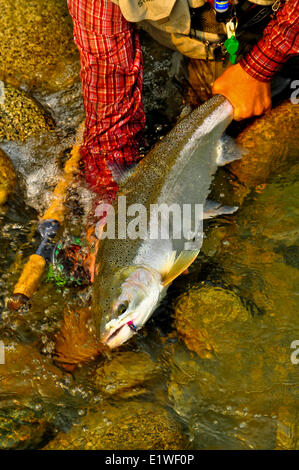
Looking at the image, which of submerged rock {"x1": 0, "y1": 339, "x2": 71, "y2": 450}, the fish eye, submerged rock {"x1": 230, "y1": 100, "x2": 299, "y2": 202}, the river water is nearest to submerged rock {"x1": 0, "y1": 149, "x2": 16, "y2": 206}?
the river water

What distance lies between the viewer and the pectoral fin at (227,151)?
3561 millimetres

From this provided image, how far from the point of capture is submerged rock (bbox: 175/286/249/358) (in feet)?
10.00

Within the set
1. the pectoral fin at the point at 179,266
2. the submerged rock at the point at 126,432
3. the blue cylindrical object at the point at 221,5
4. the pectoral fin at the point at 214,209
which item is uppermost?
the blue cylindrical object at the point at 221,5

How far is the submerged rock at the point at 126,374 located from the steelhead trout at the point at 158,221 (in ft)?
0.73

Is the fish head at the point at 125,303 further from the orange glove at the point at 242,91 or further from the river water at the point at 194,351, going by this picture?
the orange glove at the point at 242,91

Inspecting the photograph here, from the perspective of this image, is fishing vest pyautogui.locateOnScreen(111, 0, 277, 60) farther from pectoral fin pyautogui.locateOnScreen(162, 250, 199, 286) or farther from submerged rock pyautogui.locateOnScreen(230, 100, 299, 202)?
pectoral fin pyautogui.locateOnScreen(162, 250, 199, 286)

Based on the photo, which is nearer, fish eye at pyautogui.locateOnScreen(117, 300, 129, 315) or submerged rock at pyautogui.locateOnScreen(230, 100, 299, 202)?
fish eye at pyautogui.locateOnScreen(117, 300, 129, 315)

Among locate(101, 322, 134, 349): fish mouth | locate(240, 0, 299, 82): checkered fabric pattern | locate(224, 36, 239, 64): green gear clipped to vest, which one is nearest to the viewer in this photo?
locate(101, 322, 134, 349): fish mouth

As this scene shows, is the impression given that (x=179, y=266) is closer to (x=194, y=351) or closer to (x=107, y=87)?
(x=194, y=351)

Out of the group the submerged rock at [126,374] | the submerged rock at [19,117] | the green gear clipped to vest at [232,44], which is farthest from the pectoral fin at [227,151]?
the submerged rock at [19,117]

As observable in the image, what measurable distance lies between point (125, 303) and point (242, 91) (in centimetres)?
180

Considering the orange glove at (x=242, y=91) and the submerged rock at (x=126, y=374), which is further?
the orange glove at (x=242, y=91)

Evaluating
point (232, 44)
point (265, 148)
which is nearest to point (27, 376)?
point (265, 148)
